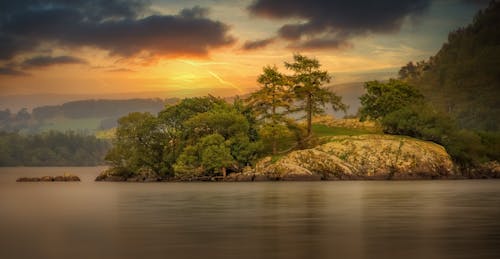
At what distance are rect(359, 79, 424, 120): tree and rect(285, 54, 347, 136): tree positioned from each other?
30.9ft

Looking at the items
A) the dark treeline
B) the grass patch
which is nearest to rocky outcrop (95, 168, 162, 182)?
the dark treeline

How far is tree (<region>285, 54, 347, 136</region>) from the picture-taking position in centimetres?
11962

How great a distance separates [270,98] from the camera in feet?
382

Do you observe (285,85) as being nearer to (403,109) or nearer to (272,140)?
(272,140)

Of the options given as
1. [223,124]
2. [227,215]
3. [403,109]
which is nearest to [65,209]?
[227,215]

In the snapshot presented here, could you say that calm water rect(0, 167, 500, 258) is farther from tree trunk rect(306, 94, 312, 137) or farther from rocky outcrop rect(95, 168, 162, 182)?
tree trunk rect(306, 94, 312, 137)

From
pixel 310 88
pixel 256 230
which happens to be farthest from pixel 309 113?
pixel 256 230

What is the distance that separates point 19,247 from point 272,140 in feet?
304

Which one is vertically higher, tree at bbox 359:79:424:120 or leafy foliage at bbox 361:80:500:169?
tree at bbox 359:79:424:120

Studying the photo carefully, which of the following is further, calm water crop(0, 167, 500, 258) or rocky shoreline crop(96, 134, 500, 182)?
rocky shoreline crop(96, 134, 500, 182)

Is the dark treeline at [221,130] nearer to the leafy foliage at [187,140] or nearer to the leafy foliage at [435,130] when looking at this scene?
the leafy foliage at [187,140]

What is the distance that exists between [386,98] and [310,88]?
1553cm

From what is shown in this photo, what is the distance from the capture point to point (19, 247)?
24641 mm

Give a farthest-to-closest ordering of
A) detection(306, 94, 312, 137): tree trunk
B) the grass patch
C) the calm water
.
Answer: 1. detection(306, 94, 312, 137): tree trunk
2. the grass patch
3. the calm water
